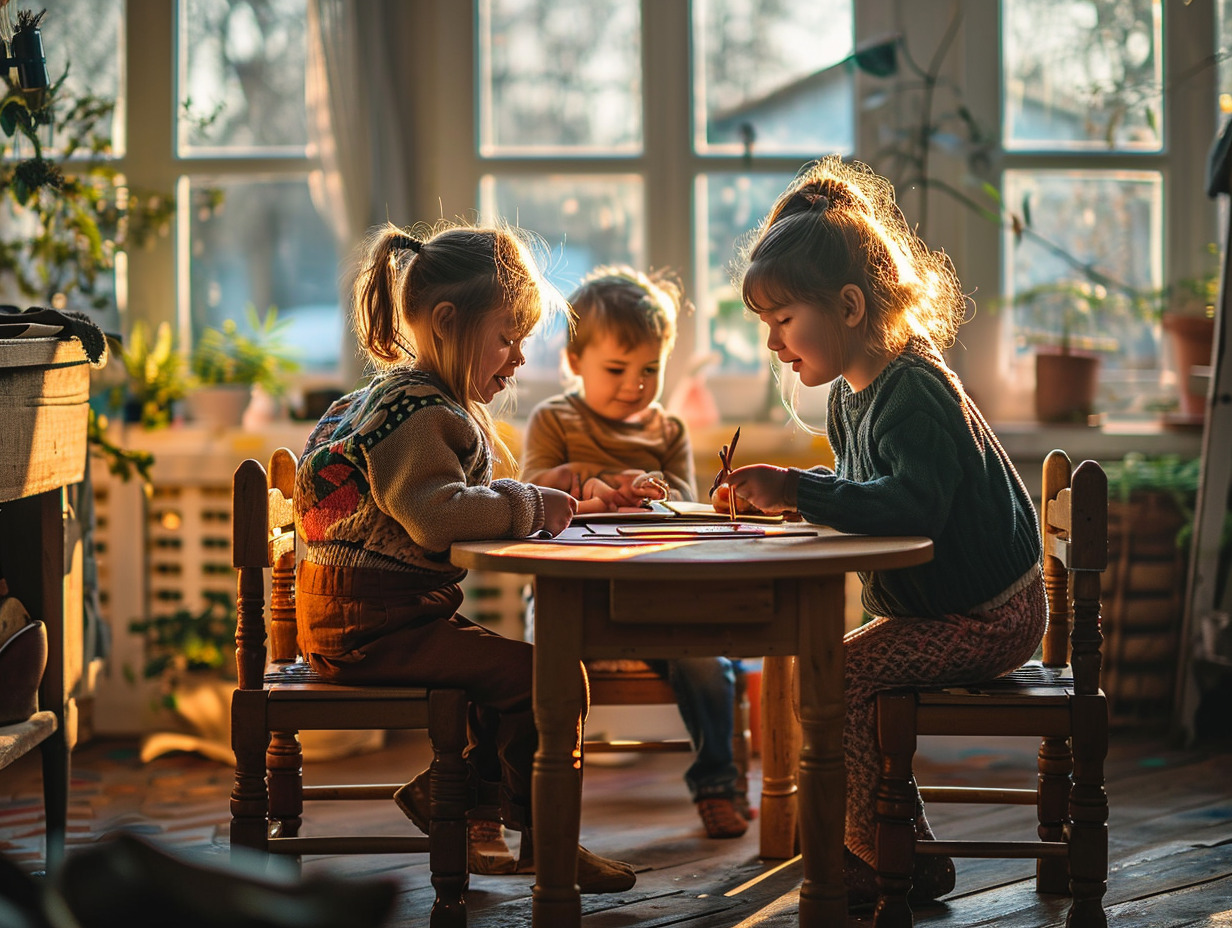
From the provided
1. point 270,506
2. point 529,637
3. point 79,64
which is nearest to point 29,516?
point 270,506

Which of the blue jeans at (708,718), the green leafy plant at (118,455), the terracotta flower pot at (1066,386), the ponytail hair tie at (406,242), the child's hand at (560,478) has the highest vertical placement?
the ponytail hair tie at (406,242)

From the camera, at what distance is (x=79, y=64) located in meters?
3.71

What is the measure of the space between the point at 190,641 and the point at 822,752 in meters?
2.02

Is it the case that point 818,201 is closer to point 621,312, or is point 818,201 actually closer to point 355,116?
point 621,312

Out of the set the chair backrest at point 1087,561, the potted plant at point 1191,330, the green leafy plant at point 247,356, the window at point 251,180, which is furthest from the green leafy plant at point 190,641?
the potted plant at point 1191,330

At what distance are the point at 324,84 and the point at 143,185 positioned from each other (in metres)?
0.61

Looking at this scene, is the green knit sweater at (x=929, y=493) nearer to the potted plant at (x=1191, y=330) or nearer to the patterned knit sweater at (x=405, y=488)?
the patterned knit sweater at (x=405, y=488)

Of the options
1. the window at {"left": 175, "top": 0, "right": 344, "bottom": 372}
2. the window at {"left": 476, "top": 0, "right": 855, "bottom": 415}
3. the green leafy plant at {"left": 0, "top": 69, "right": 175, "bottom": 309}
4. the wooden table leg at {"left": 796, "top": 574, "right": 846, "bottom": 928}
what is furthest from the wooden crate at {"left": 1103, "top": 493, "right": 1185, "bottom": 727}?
the green leafy plant at {"left": 0, "top": 69, "right": 175, "bottom": 309}

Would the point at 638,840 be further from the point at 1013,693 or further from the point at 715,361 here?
the point at 715,361

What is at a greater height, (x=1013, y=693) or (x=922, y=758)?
(x=1013, y=693)

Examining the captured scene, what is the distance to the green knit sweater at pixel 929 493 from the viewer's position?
1.93 meters

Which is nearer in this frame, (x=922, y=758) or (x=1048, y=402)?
(x=922, y=758)

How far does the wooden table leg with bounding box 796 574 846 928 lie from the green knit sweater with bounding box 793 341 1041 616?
7.5 inches

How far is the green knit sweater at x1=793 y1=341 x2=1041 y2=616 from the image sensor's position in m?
1.93
